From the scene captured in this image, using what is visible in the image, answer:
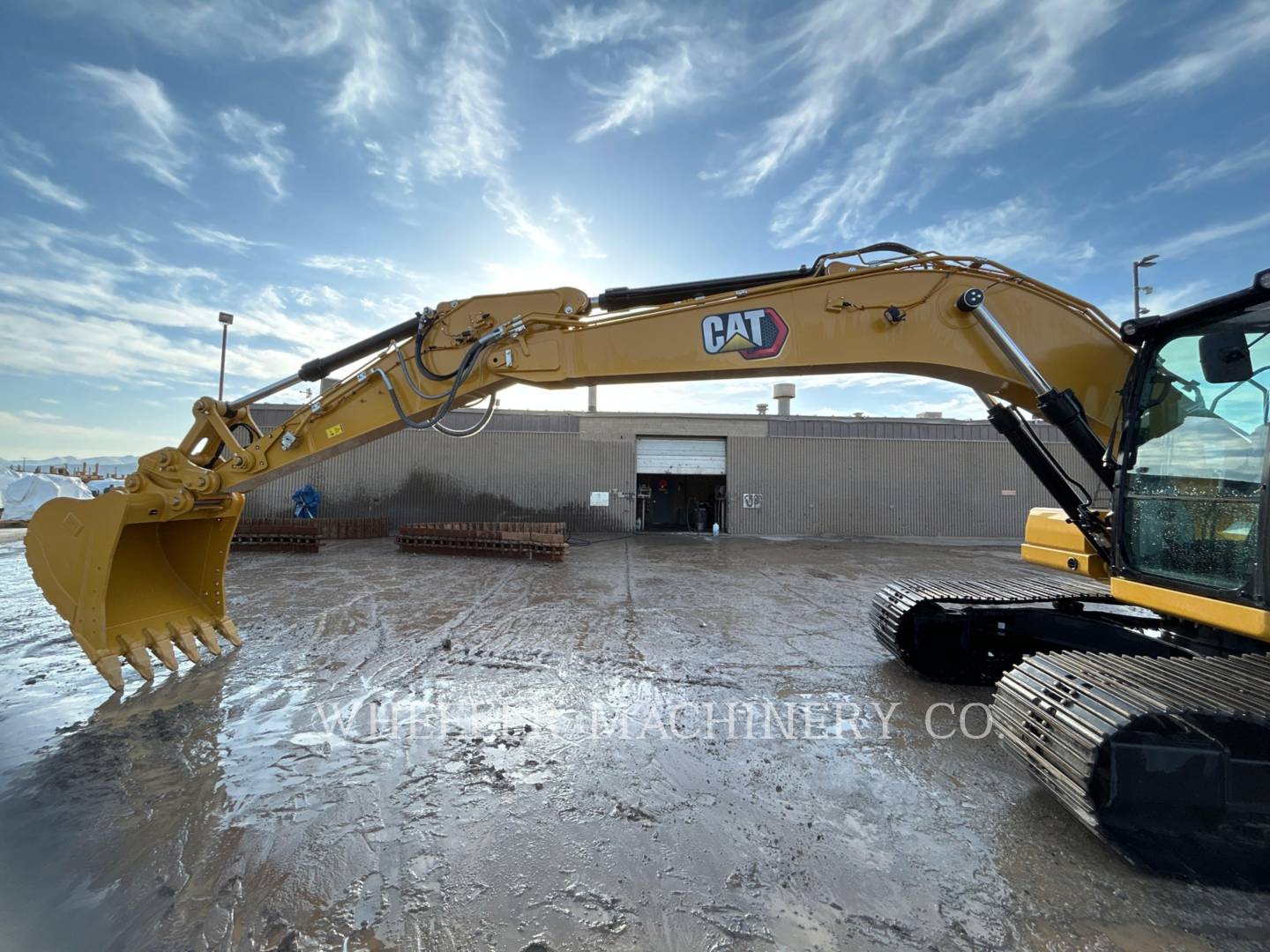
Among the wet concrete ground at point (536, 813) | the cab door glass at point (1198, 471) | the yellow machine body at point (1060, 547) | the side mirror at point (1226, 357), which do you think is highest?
the side mirror at point (1226, 357)

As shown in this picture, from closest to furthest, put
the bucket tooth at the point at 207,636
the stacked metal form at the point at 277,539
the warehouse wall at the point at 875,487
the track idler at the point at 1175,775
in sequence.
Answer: the track idler at the point at 1175,775
the bucket tooth at the point at 207,636
the stacked metal form at the point at 277,539
the warehouse wall at the point at 875,487

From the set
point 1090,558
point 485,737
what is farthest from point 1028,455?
point 485,737

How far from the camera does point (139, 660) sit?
169 inches

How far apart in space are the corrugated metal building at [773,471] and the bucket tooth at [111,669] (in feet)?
47.0

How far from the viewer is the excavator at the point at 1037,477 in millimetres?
2674

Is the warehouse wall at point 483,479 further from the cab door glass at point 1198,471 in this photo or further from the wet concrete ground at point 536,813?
the cab door glass at point 1198,471

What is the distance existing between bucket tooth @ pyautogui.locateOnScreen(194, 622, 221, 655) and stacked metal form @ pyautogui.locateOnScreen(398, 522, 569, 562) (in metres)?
7.43

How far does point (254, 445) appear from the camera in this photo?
469 centimetres

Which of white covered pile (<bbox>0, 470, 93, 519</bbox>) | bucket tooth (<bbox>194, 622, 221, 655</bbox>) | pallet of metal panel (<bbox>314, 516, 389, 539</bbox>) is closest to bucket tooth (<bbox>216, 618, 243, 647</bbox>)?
bucket tooth (<bbox>194, 622, 221, 655</bbox>)

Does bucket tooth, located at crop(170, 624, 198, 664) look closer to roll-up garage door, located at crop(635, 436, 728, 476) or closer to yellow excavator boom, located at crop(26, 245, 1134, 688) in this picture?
yellow excavator boom, located at crop(26, 245, 1134, 688)

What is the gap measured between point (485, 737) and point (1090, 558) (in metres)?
4.57

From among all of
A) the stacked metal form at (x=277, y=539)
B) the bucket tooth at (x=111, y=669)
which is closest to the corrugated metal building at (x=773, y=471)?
the stacked metal form at (x=277, y=539)

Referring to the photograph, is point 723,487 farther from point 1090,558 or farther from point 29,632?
point 29,632

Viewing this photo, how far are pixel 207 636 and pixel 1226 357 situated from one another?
752 cm
